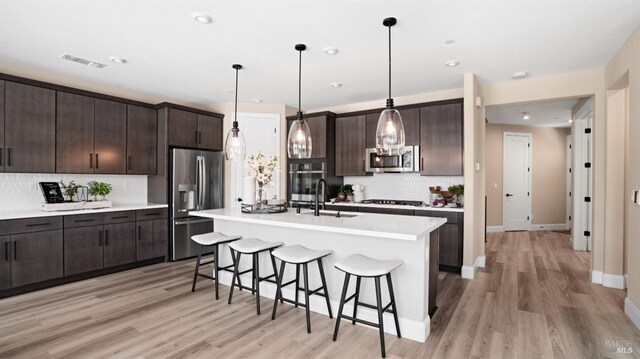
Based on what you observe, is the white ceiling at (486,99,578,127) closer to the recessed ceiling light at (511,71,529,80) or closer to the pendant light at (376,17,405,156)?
the recessed ceiling light at (511,71,529,80)

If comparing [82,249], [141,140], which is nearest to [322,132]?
[141,140]

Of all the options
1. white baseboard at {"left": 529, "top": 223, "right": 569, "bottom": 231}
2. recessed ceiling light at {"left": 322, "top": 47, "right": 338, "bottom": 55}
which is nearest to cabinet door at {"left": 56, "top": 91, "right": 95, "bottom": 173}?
recessed ceiling light at {"left": 322, "top": 47, "right": 338, "bottom": 55}

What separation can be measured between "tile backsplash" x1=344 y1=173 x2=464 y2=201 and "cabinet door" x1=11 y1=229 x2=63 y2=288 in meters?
3.89

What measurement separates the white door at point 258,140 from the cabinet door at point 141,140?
132 cm

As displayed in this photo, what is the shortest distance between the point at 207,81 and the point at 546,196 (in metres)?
8.07

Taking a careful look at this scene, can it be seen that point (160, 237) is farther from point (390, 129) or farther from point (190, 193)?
point (390, 129)

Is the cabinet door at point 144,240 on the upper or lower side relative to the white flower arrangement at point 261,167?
lower

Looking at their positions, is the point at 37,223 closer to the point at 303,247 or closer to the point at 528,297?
the point at 303,247

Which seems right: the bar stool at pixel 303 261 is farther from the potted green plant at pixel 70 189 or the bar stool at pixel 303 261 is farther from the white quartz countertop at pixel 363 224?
the potted green plant at pixel 70 189

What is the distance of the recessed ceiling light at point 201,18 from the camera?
274cm

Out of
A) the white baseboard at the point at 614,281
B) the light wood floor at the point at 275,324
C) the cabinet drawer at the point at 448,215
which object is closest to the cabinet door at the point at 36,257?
the light wood floor at the point at 275,324

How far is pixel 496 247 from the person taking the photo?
6.19 meters

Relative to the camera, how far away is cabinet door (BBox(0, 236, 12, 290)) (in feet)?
11.5

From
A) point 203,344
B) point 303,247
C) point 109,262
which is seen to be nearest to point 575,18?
point 303,247
